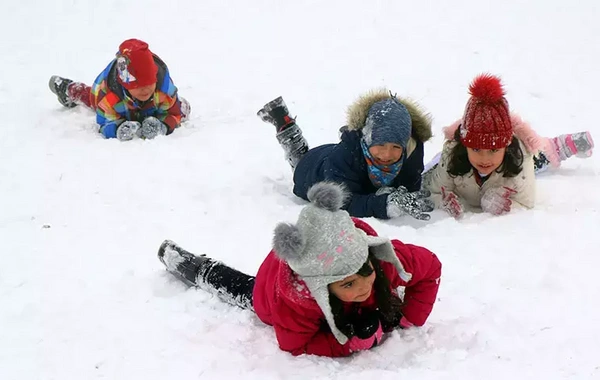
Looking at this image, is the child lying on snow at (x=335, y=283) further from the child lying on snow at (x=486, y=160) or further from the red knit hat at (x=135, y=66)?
the red knit hat at (x=135, y=66)

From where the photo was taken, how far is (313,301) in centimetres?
259

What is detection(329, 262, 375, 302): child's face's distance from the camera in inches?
98.0

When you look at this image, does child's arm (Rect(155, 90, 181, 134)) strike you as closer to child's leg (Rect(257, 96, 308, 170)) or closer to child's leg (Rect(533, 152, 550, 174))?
child's leg (Rect(257, 96, 308, 170))

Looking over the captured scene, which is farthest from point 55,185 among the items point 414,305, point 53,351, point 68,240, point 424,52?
point 424,52

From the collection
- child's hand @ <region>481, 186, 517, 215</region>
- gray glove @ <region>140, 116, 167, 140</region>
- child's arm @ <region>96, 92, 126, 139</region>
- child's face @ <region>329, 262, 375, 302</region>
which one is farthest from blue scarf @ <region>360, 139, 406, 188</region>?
child's arm @ <region>96, 92, 126, 139</region>

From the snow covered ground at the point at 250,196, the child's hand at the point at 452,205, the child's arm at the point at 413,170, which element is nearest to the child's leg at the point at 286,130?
the snow covered ground at the point at 250,196

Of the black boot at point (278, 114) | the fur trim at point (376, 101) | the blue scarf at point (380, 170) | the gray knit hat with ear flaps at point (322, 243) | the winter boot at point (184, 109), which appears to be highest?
the gray knit hat with ear flaps at point (322, 243)

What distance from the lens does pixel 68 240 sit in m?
3.76

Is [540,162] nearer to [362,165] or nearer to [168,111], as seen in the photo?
[362,165]

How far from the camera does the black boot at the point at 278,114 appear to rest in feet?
14.9

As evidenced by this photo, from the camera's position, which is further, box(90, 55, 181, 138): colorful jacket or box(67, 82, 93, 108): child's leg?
box(67, 82, 93, 108): child's leg

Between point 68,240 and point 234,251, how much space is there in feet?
3.00

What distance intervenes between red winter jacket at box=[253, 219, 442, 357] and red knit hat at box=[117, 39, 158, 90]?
9.20 feet

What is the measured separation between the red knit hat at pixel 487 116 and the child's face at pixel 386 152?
390mm
